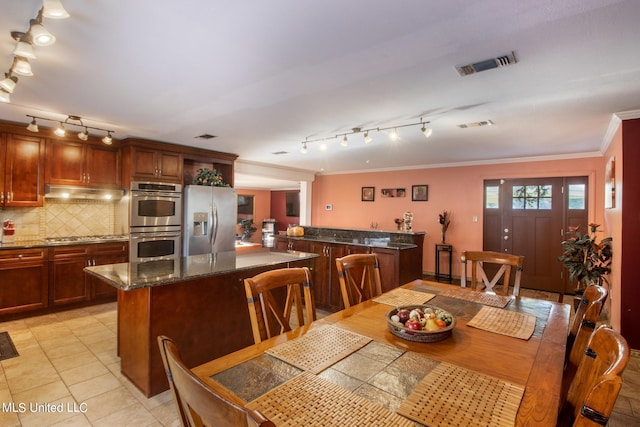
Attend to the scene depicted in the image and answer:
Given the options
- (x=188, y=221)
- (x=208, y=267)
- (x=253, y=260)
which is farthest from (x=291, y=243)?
(x=208, y=267)

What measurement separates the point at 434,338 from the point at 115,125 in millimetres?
4163

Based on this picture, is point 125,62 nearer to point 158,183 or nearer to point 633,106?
point 158,183

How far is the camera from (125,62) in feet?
7.26

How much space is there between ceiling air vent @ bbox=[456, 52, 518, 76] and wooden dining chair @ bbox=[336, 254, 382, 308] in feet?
4.82

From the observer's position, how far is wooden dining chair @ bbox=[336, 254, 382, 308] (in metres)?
2.08

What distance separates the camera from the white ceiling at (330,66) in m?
1.62

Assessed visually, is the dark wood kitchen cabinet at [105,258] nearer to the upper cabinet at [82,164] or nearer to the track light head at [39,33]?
the upper cabinet at [82,164]

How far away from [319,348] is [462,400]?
545 millimetres

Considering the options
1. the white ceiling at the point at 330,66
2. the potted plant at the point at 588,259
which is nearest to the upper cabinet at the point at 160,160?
the white ceiling at the point at 330,66

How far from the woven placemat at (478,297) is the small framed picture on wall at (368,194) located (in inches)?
214

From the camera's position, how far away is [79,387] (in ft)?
7.70

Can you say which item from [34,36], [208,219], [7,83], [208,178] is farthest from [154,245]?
[34,36]

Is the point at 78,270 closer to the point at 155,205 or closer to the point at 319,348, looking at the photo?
the point at 155,205

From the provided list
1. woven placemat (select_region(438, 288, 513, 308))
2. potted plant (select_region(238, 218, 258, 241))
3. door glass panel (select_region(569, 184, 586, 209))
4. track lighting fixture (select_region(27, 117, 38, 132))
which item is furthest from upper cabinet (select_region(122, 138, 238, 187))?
potted plant (select_region(238, 218, 258, 241))
